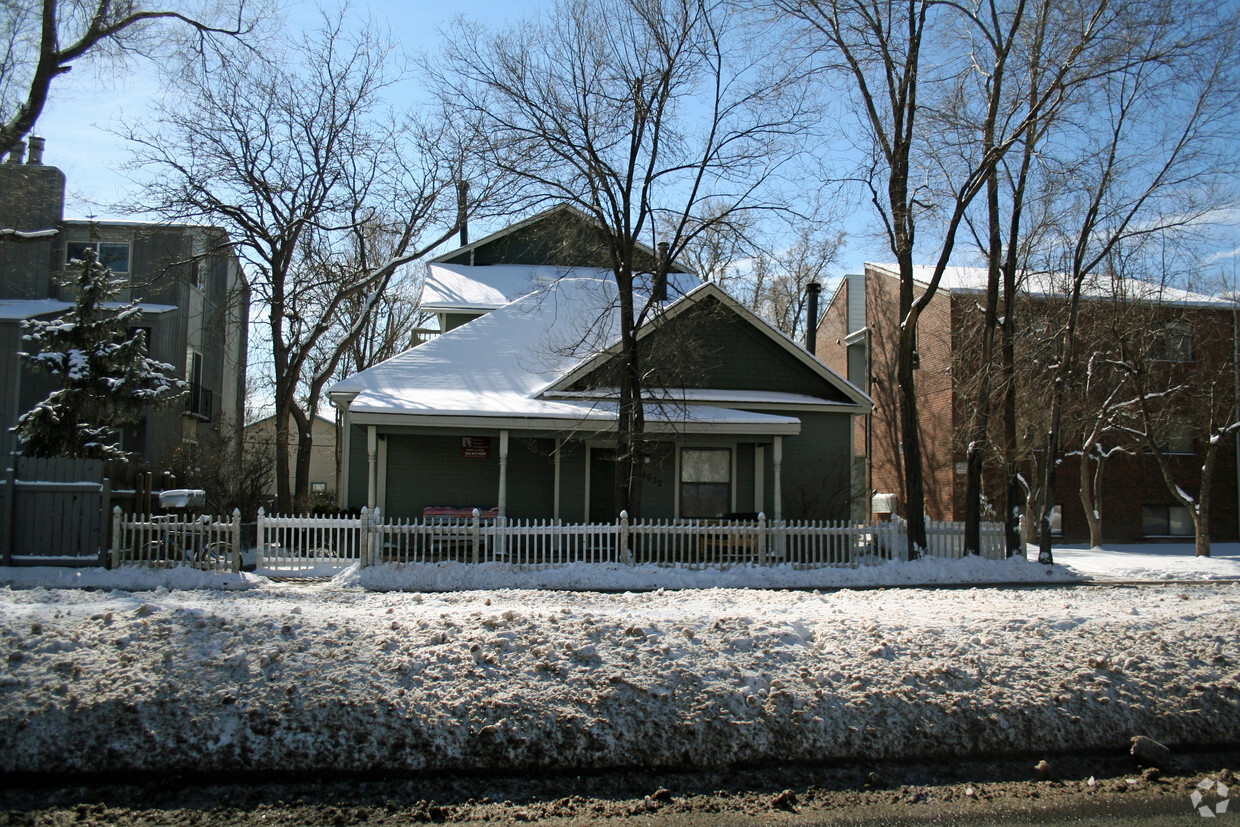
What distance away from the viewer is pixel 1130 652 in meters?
6.86

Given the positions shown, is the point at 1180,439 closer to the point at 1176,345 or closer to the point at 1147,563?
the point at 1176,345

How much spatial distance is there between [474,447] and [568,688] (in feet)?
43.9

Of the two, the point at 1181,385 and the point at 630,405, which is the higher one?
the point at 1181,385

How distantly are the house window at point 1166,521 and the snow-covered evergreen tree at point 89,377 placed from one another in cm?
2891

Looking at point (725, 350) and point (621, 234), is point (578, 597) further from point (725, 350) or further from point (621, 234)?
point (725, 350)

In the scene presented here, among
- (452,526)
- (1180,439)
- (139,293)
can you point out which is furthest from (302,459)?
(1180,439)

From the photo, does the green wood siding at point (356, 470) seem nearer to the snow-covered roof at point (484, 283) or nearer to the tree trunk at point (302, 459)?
the snow-covered roof at point (484, 283)

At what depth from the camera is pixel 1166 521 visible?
2806cm

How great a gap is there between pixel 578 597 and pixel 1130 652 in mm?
5943

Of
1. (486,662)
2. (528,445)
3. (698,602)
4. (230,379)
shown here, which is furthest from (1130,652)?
(230,379)

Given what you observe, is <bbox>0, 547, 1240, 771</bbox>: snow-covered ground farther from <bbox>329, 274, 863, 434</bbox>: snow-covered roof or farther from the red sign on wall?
the red sign on wall

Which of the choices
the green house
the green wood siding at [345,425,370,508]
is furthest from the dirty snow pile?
the green wood siding at [345,425,370,508]

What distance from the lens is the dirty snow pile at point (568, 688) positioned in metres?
5.34

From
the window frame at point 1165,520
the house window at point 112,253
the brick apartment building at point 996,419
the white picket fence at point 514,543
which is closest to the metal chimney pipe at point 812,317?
the brick apartment building at point 996,419
